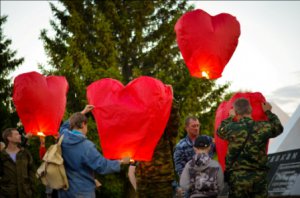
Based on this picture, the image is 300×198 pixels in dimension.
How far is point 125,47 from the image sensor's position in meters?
18.2

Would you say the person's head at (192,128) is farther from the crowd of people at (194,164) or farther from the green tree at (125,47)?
the green tree at (125,47)

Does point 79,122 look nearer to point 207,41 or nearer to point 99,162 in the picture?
point 99,162

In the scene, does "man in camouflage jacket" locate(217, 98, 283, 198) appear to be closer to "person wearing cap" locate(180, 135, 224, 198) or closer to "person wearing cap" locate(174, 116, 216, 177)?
"person wearing cap" locate(180, 135, 224, 198)

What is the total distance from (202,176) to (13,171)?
3484 mm

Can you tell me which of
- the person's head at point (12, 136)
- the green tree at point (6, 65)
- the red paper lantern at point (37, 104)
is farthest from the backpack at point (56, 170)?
the green tree at point (6, 65)

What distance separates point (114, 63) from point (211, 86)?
3.94 meters

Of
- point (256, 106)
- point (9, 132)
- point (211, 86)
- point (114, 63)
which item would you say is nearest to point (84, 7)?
point (114, 63)

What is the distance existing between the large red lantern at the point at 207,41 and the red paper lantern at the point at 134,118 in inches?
42.4

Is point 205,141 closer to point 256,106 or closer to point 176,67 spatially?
point 256,106

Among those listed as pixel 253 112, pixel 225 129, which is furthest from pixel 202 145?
pixel 253 112

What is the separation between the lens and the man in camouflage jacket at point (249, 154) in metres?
4.98

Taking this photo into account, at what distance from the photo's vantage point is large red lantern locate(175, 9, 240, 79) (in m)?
6.36

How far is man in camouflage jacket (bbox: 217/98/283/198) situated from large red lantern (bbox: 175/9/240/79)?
141 centimetres

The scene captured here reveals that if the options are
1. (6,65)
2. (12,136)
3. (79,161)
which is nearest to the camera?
(79,161)
